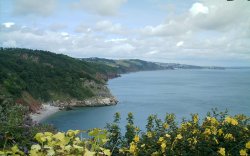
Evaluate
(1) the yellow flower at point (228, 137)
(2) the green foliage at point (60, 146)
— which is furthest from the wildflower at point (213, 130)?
(2) the green foliage at point (60, 146)

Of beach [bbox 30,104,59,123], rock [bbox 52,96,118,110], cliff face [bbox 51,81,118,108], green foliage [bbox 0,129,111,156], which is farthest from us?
cliff face [bbox 51,81,118,108]

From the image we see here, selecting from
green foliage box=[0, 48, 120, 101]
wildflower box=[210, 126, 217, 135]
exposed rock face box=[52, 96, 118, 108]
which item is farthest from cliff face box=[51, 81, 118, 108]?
wildflower box=[210, 126, 217, 135]

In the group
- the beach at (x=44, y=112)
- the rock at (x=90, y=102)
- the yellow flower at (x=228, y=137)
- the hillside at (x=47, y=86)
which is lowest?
the beach at (x=44, y=112)

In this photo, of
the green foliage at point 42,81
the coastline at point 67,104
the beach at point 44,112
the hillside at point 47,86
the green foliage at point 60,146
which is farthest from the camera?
the green foliage at point 42,81

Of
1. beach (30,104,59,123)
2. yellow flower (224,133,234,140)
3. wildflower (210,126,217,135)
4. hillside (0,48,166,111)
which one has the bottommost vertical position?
beach (30,104,59,123)

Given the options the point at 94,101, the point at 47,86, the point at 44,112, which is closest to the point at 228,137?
the point at 44,112

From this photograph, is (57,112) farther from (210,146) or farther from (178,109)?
(210,146)

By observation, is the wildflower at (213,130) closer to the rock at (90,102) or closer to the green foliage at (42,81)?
the green foliage at (42,81)

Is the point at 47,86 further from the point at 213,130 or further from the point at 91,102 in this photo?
the point at 213,130

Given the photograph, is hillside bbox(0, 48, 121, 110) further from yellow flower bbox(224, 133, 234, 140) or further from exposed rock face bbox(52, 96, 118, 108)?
yellow flower bbox(224, 133, 234, 140)
